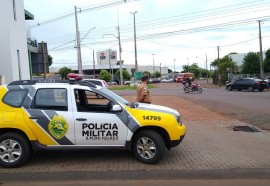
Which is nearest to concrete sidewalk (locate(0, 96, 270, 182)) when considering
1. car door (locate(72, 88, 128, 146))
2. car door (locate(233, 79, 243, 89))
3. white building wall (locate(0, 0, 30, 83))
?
car door (locate(72, 88, 128, 146))

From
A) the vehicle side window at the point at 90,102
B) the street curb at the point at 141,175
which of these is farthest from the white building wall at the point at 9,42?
the street curb at the point at 141,175

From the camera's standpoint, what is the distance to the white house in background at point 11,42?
18000mm

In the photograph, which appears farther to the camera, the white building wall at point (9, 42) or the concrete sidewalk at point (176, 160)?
the white building wall at point (9, 42)

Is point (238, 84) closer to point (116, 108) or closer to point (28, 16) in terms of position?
point (28, 16)

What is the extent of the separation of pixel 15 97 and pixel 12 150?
1.05 metres

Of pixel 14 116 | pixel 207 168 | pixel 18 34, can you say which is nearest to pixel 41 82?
pixel 14 116

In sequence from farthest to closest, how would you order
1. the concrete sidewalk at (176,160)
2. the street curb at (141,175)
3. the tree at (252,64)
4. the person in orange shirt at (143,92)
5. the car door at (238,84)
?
1. the tree at (252,64)
2. the car door at (238,84)
3. the person in orange shirt at (143,92)
4. the concrete sidewalk at (176,160)
5. the street curb at (141,175)

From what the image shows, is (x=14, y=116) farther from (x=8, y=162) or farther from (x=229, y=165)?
(x=229, y=165)

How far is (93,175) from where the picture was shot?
21.3ft

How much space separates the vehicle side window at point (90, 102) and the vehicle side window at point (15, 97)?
1069mm

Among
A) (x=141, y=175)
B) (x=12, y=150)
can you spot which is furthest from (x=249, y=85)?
A: (x=12, y=150)

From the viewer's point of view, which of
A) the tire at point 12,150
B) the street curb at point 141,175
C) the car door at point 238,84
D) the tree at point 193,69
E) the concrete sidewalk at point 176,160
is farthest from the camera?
the tree at point 193,69

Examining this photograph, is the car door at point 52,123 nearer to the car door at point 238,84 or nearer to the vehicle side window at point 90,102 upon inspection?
the vehicle side window at point 90,102

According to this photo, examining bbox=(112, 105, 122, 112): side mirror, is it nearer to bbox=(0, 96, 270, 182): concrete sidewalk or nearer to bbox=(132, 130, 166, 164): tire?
bbox=(132, 130, 166, 164): tire
